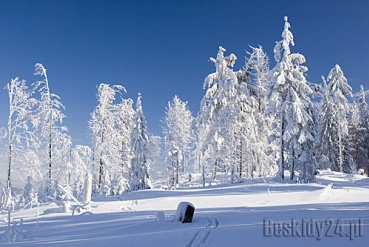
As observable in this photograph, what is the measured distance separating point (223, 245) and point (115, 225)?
205 inches

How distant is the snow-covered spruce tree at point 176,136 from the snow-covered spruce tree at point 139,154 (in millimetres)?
11191

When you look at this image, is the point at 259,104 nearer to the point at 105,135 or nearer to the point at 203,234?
the point at 105,135

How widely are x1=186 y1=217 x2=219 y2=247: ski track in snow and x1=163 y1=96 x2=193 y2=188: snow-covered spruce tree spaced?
117 ft

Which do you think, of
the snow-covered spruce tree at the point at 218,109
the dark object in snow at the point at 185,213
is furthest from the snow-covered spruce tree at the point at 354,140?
the dark object in snow at the point at 185,213

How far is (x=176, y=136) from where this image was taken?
45625 mm

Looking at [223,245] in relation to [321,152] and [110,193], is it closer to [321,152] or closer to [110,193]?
[110,193]

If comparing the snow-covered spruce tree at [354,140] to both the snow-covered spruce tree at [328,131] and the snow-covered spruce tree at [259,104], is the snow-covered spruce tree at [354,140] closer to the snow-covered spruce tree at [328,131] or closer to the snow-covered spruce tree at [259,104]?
the snow-covered spruce tree at [328,131]

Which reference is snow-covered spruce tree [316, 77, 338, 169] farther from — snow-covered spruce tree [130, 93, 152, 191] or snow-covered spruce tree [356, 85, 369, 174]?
snow-covered spruce tree [130, 93, 152, 191]

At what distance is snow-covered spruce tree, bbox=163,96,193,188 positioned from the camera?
1797 inches

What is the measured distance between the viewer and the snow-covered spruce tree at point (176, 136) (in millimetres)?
45656

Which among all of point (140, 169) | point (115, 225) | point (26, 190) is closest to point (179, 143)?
point (140, 169)

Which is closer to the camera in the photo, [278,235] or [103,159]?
[278,235]

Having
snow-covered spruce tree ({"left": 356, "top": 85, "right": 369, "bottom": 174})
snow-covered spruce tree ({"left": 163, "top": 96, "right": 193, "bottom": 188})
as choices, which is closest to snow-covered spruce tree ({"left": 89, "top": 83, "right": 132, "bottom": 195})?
snow-covered spruce tree ({"left": 163, "top": 96, "right": 193, "bottom": 188})

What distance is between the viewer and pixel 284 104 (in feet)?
78.0
